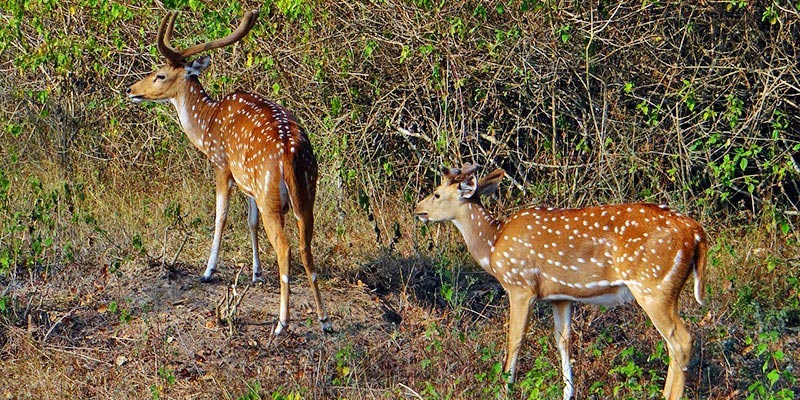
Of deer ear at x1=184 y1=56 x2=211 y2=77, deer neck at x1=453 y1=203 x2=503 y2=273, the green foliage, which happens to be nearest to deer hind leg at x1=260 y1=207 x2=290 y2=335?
deer neck at x1=453 y1=203 x2=503 y2=273

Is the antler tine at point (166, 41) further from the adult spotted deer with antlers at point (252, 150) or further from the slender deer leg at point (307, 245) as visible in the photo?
the slender deer leg at point (307, 245)

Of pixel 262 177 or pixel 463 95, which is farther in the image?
pixel 463 95

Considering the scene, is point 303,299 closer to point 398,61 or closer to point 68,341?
point 68,341

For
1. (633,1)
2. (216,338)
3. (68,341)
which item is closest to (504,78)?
(633,1)

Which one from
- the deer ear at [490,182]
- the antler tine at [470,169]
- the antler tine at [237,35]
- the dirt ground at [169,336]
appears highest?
the antler tine at [237,35]

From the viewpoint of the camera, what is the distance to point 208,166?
1109cm

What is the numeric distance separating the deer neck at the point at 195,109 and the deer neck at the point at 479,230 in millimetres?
2344

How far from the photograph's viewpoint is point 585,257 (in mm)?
7023

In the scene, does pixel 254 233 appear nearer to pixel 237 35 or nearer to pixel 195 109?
pixel 195 109

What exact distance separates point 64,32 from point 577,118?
16.3 feet

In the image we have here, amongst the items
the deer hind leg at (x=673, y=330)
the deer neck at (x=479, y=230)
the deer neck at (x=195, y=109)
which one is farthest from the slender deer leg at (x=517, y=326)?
the deer neck at (x=195, y=109)

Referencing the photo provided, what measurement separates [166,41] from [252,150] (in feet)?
4.91

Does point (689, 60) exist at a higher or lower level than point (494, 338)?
higher

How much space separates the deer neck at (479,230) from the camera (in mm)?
7547
